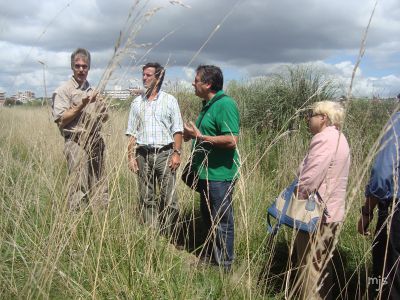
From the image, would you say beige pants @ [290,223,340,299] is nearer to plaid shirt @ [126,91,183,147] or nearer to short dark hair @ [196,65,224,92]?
short dark hair @ [196,65,224,92]

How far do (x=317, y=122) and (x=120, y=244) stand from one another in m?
1.61

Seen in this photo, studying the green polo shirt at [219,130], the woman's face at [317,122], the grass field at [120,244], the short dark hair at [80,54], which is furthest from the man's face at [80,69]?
the woman's face at [317,122]

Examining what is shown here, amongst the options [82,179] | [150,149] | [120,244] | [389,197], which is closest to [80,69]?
[150,149]

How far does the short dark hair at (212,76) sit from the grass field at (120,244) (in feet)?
2.43

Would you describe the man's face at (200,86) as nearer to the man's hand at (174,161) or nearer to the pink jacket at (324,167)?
the man's hand at (174,161)

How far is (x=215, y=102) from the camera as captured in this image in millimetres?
3424

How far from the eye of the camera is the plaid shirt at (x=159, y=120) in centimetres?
396

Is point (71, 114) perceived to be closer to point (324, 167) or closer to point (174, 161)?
point (174, 161)

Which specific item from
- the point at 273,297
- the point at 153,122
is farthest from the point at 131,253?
the point at 153,122

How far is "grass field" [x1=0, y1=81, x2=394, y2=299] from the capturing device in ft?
6.07

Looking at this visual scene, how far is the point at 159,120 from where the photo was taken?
3996 mm

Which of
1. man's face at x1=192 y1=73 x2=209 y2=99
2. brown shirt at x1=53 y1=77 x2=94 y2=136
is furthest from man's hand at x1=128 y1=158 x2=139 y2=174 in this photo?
man's face at x1=192 y1=73 x2=209 y2=99

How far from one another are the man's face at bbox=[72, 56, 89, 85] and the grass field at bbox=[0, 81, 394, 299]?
48 cm

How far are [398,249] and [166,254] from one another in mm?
Result: 1417
